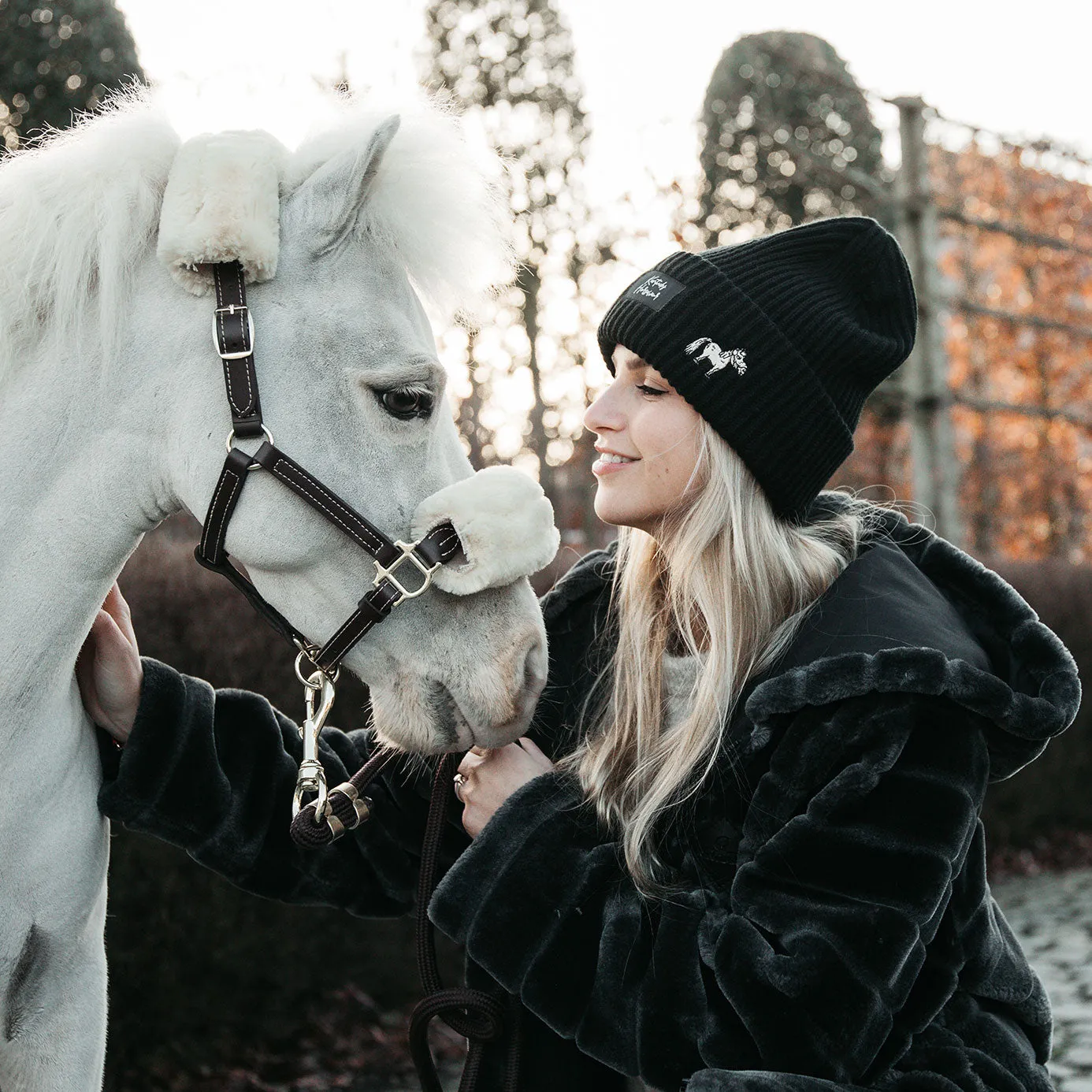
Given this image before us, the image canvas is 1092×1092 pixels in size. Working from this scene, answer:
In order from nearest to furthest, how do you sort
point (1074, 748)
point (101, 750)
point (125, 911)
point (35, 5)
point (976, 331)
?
point (101, 750), point (125, 911), point (35, 5), point (1074, 748), point (976, 331)

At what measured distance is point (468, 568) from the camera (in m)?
1.66

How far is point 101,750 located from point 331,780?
0.42 metres

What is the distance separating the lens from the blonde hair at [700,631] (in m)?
1.82

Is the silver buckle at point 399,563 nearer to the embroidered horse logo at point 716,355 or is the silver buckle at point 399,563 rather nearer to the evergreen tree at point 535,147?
the embroidered horse logo at point 716,355

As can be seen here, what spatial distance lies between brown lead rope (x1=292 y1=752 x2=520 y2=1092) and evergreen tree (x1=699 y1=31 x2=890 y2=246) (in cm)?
987

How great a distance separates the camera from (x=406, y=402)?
1.68m

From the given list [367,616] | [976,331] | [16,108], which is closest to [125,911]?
[367,616]

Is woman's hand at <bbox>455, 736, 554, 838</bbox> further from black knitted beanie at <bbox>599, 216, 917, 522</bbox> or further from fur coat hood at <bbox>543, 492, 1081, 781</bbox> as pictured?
black knitted beanie at <bbox>599, 216, 917, 522</bbox>

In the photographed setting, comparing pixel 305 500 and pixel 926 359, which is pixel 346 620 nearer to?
pixel 305 500

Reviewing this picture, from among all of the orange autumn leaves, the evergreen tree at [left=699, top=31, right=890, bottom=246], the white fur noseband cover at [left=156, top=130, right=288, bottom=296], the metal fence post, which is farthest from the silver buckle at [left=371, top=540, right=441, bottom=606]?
the orange autumn leaves

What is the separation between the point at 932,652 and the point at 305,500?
940mm

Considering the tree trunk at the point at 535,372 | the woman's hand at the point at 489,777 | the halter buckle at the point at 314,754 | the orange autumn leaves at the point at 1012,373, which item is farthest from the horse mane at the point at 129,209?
the orange autumn leaves at the point at 1012,373

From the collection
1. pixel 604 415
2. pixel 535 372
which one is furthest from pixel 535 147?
pixel 604 415

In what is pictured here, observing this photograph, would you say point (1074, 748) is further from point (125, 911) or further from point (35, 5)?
point (35, 5)
